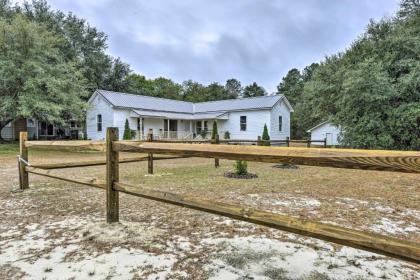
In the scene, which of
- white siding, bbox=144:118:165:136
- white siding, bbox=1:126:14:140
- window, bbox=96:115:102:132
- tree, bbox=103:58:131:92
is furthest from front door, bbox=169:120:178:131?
white siding, bbox=1:126:14:140

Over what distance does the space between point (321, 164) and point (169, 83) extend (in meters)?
46.5

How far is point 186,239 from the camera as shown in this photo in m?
3.00

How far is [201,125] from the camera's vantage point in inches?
1032

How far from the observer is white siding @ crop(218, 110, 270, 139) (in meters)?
23.1

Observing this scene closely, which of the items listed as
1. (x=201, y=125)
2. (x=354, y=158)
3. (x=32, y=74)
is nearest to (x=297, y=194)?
(x=354, y=158)

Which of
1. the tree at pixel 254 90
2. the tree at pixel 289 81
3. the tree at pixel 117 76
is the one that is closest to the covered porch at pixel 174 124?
the tree at pixel 117 76

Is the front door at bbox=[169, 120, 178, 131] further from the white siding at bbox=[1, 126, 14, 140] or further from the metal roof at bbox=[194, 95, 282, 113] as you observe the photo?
the white siding at bbox=[1, 126, 14, 140]

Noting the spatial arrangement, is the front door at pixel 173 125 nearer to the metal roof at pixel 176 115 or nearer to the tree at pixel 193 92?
the metal roof at pixel 176 115

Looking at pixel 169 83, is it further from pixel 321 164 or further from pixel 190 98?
pixel 321 164

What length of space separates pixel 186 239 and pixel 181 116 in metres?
22.2

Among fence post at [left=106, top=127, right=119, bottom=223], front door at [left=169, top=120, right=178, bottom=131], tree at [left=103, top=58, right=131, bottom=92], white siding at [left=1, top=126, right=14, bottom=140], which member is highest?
tree at [left=103, top=58, right=131, bottom=92]

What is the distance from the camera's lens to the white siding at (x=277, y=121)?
23.5 meters

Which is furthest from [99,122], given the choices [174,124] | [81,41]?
[81,41]

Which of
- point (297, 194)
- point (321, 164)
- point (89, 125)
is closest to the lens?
point (321, 164)
